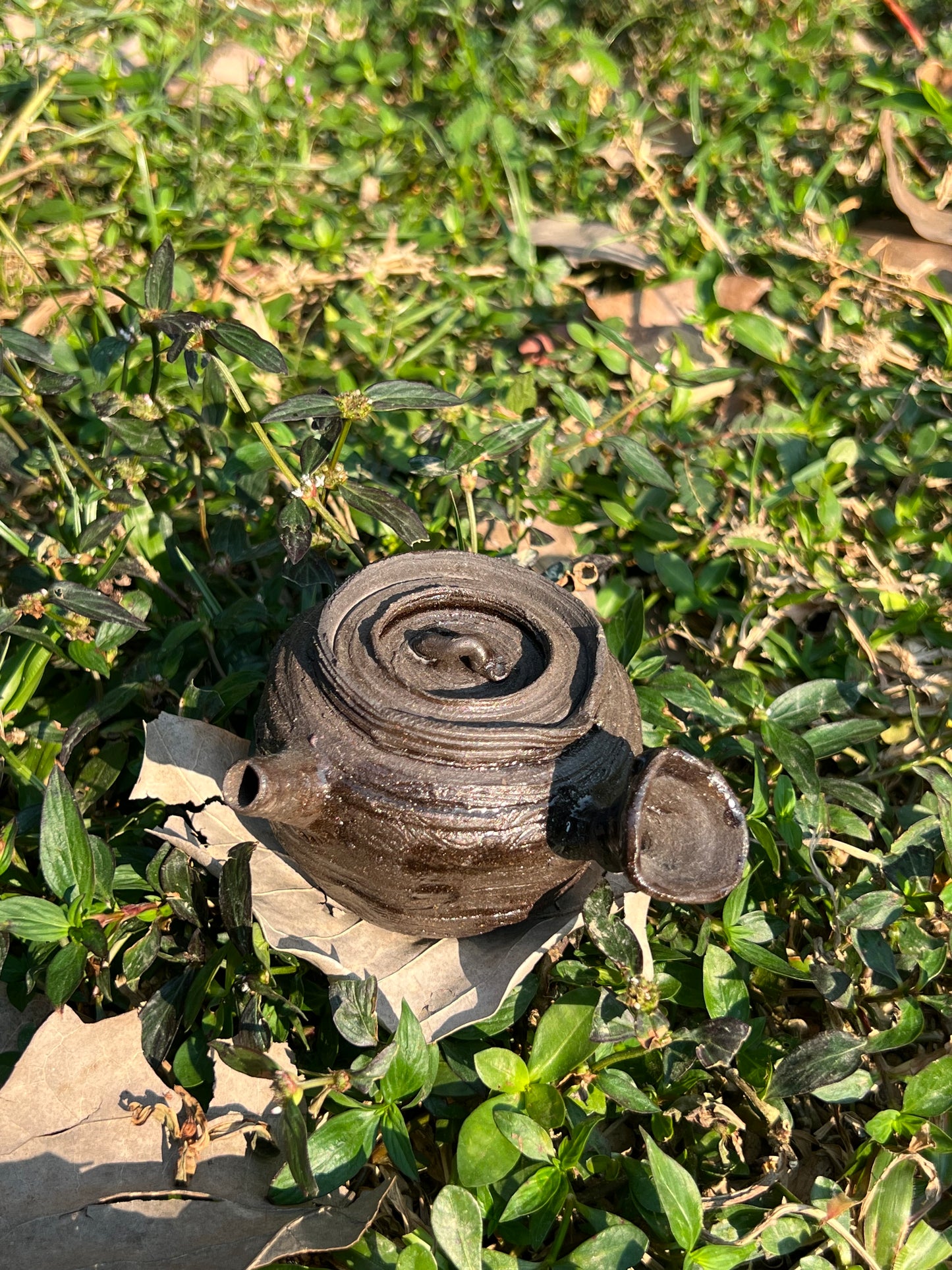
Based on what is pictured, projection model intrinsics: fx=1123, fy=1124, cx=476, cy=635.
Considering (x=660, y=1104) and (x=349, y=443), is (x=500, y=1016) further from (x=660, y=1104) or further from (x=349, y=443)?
(x=349, y=443)

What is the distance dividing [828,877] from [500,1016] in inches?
42.4

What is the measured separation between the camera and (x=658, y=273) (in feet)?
16.0

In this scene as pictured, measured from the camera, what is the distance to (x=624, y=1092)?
261cm

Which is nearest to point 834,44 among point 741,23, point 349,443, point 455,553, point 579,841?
point 741,23

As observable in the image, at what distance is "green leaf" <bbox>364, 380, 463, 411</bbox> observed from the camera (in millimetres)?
2977

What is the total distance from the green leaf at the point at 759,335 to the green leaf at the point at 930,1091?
9.18 feet

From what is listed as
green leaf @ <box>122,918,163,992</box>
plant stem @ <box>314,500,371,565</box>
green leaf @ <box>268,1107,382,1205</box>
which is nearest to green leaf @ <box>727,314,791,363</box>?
plant stem @ <box>314,500,371,565</box>

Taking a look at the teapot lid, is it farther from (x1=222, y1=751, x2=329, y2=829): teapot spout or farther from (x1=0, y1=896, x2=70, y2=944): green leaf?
(x1=0, y1=896, x2=70, y2=944): green leaf

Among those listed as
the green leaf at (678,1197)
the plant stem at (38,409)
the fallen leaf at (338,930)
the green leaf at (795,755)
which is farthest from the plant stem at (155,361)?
the green leaf at (678,1197)

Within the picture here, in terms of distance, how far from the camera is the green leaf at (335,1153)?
7.90 ft

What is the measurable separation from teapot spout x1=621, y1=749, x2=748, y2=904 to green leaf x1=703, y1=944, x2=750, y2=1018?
479mm

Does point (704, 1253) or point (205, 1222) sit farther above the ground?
point (205, 1222)

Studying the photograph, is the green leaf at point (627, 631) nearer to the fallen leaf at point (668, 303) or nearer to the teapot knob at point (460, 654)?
the teapot knob at point (460, 654)

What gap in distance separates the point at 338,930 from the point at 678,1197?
3.25 ft
